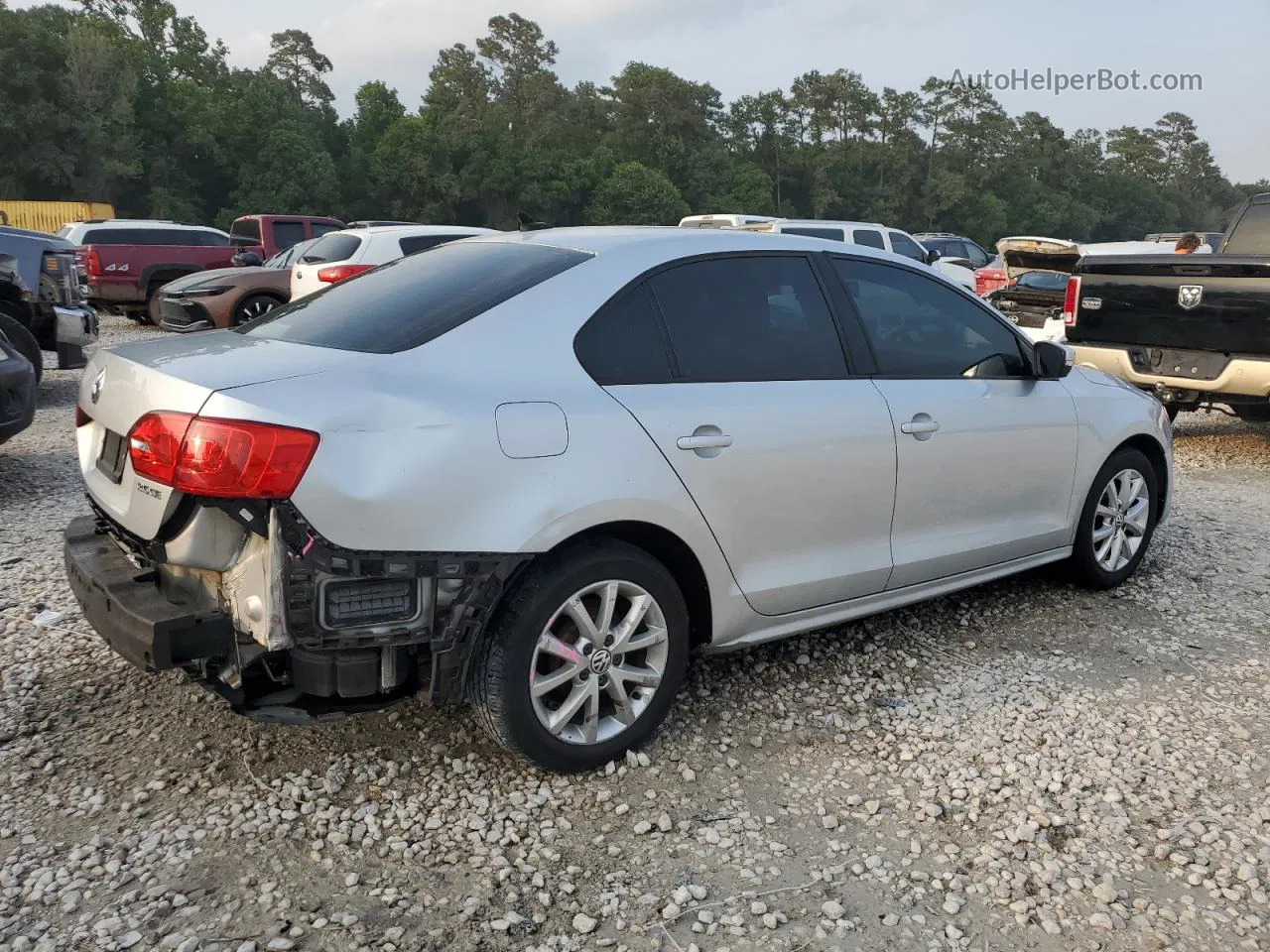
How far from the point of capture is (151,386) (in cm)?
281

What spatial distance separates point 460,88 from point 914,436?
79238mm

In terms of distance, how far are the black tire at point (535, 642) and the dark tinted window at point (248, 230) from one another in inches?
713

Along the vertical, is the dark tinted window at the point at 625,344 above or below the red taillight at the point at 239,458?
above

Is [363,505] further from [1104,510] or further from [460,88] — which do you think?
[460,88]

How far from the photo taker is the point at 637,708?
3227 mm

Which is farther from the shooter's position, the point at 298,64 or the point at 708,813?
the point at 298,64

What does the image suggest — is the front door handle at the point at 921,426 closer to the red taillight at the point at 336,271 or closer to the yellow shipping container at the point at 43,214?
the red taillight at the point at 336,271

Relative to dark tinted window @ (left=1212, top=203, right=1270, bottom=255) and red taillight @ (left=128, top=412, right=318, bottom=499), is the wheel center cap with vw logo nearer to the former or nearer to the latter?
red taillight @ (left=128, top=412, right=318, bottom=499)

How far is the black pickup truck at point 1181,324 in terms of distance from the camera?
722 cm

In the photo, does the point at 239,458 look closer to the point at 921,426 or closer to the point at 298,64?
the point at 921,426

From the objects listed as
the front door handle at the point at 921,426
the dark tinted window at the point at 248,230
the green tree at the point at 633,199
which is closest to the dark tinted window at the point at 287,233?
the dark tinted window at the point at 248,230

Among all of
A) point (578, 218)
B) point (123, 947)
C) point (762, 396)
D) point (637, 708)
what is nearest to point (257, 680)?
point (123, 947)

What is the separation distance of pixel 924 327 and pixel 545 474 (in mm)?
1919

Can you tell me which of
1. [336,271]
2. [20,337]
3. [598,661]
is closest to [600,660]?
[598,661]
